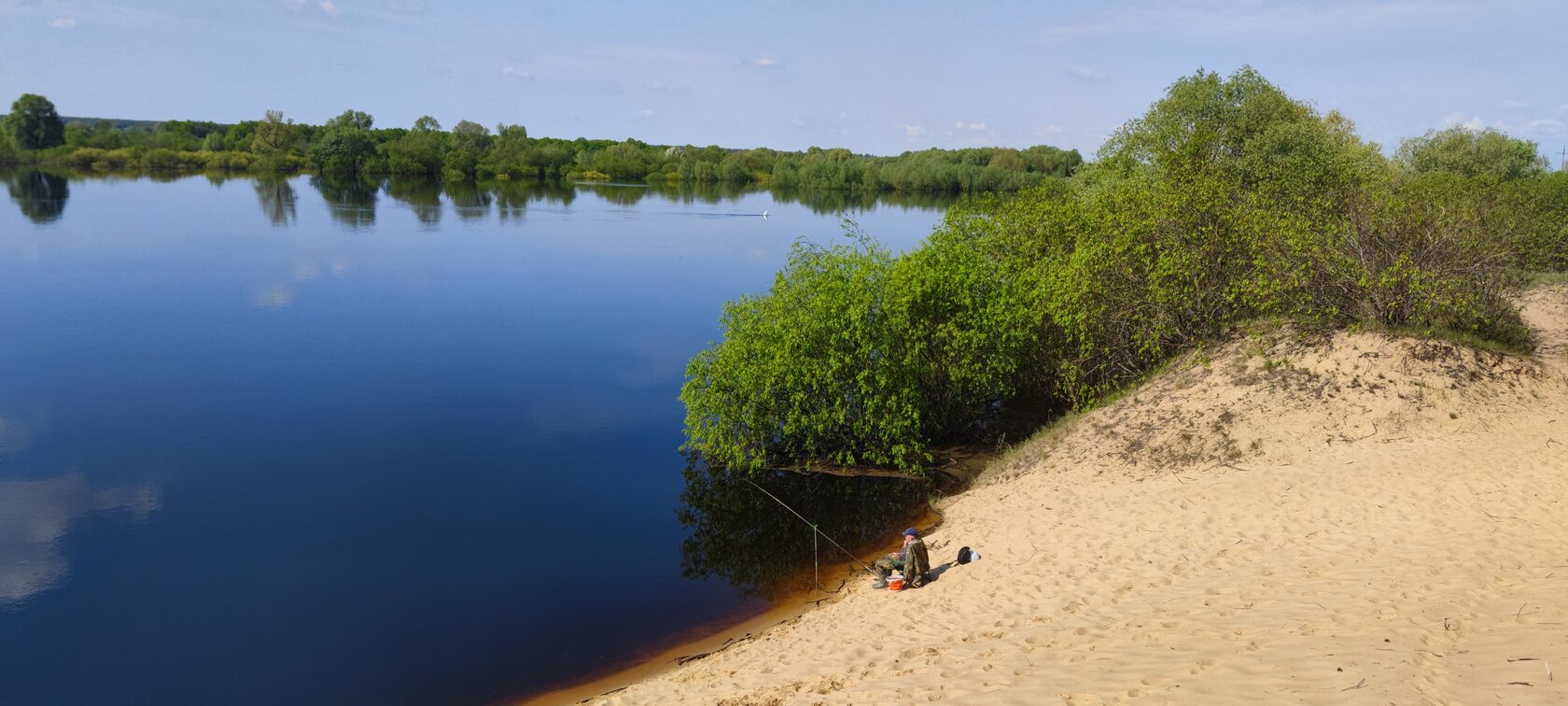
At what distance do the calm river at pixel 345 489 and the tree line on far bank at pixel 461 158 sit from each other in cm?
10118

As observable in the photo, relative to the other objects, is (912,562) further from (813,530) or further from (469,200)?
(469,200)

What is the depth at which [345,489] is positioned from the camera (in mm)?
22766

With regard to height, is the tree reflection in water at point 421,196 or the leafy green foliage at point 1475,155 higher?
the leafy green foliage at point 1475,155

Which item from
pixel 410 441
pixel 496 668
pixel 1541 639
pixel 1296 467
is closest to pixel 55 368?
pixel 410 441

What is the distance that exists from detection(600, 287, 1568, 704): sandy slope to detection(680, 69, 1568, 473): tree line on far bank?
4.68 feet

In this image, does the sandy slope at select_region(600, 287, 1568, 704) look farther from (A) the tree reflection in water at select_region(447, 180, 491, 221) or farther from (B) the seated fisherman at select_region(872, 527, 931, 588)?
(A) the tree reflection in water at select_region(447, 180, 491, 221)

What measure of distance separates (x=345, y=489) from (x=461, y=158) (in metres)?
139

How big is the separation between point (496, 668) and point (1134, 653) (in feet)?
33.5

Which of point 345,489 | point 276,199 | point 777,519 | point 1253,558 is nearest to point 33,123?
point 276,199

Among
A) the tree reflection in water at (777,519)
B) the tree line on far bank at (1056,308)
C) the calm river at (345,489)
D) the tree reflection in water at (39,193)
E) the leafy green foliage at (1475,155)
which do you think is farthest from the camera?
the tree reflection in water at (39,193)

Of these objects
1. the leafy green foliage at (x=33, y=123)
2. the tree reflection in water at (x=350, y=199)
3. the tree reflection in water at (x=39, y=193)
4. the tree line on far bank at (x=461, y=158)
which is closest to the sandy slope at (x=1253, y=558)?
the tree reflection in water at (x=350, y=199)

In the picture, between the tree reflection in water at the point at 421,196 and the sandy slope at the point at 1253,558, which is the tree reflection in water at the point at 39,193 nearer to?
the tree reflection in water at the point at 421,196

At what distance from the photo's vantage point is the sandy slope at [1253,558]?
10344 millimetres

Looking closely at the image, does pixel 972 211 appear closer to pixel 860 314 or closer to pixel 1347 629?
pixel 860 314
